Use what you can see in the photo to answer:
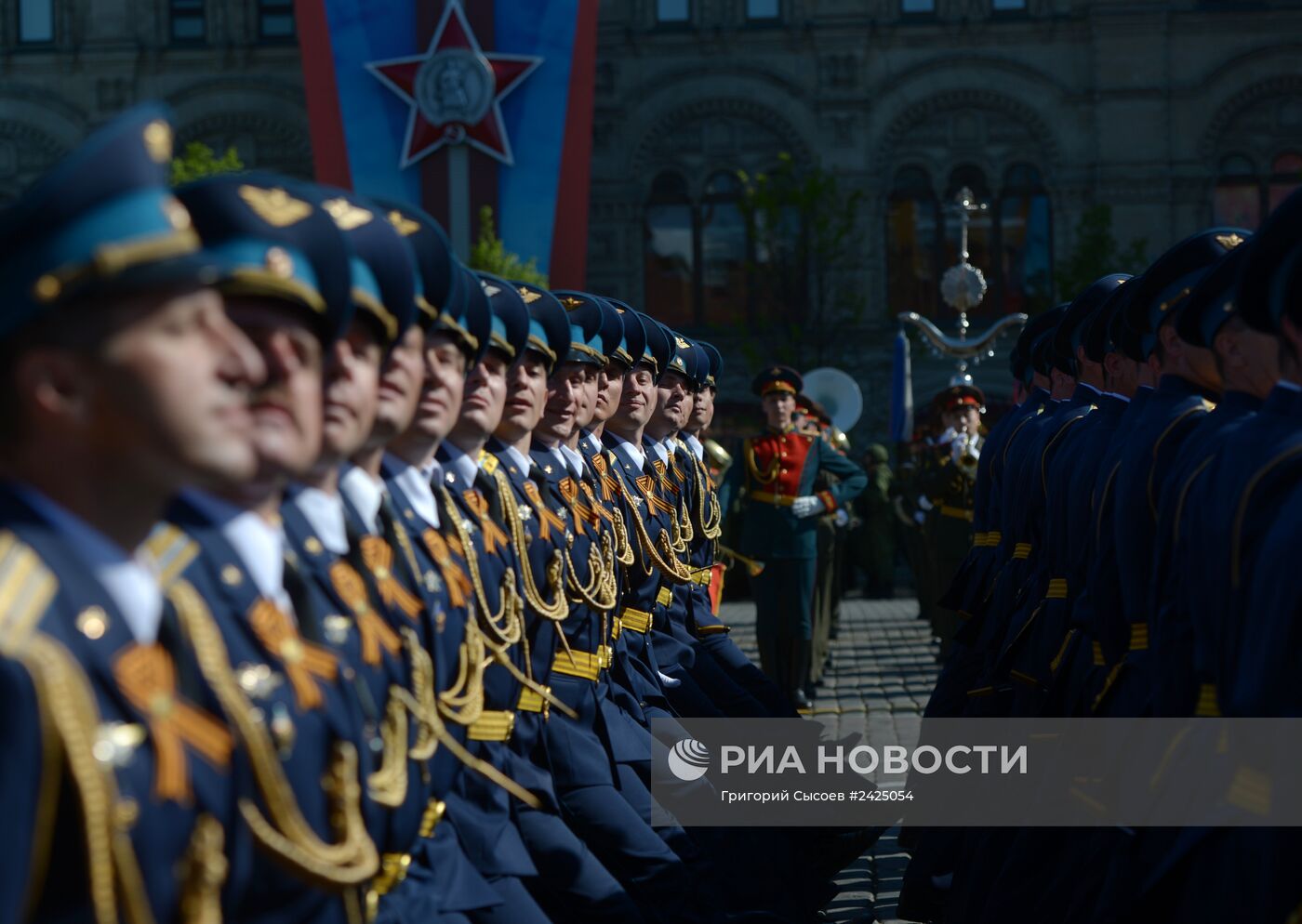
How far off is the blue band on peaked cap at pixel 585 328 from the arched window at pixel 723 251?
28948 mm

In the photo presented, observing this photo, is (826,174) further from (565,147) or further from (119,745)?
(119,745)

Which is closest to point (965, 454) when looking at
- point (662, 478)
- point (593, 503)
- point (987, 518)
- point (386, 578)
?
point (987, 518)

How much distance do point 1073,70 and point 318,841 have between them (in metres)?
34.3

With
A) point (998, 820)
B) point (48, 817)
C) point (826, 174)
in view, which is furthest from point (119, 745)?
point (826, 174)

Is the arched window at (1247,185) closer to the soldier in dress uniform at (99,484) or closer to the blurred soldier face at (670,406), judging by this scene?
the blurred soldier face at (670,406)

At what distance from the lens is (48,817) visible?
2.45 m

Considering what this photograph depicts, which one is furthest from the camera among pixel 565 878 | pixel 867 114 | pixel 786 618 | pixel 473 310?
pixel 867 114

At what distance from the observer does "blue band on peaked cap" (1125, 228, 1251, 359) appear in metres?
6.29

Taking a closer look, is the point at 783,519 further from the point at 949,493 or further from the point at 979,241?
the point at 979,241

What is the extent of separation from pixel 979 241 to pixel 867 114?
10.4ft

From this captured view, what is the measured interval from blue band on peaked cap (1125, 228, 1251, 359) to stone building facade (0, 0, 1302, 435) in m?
28.8

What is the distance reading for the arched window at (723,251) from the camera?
36594 mm

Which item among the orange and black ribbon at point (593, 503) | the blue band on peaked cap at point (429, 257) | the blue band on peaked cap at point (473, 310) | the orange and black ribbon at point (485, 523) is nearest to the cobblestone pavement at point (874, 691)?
the orange and black ribbon at point (593, 503)

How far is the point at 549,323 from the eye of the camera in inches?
254
